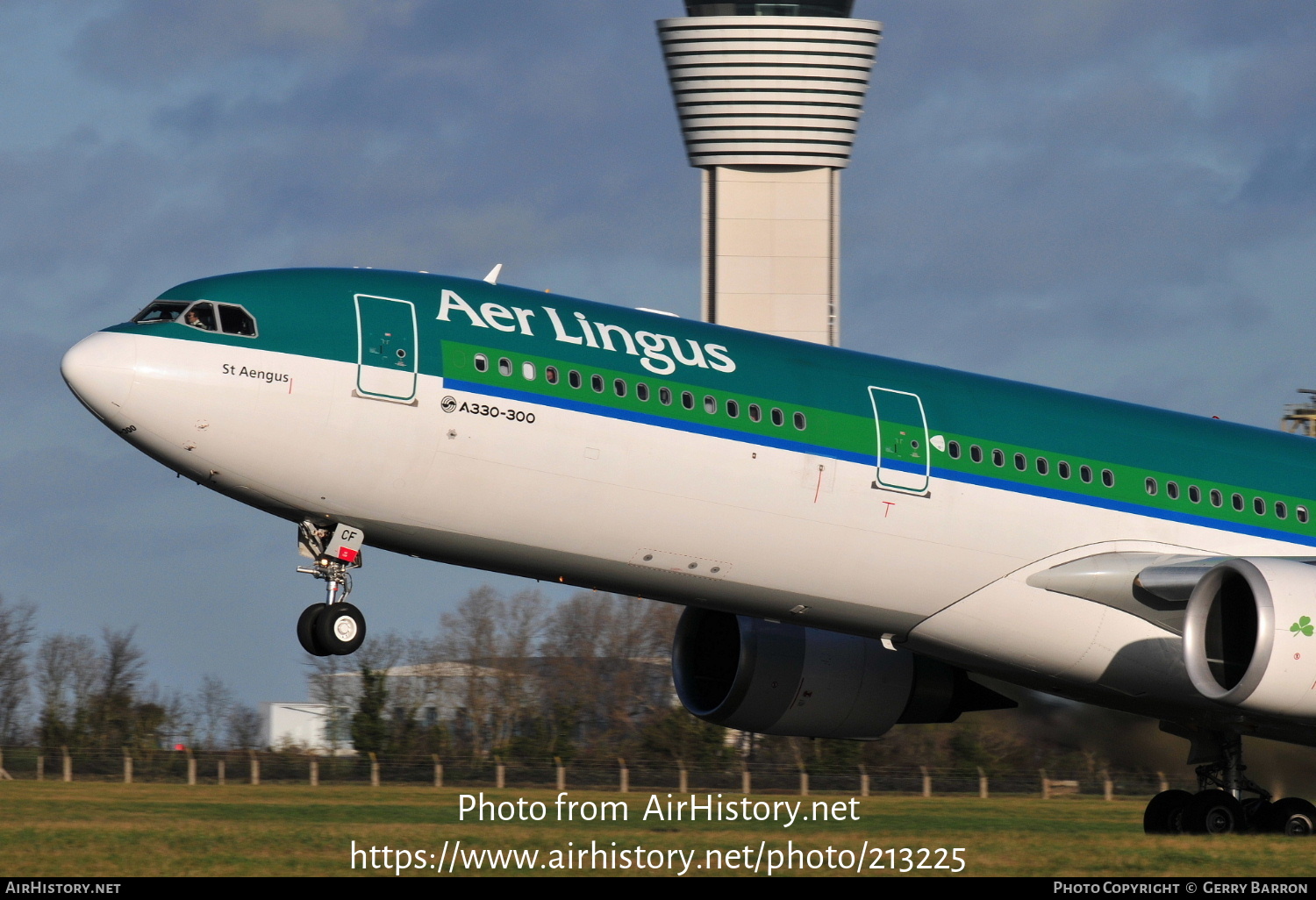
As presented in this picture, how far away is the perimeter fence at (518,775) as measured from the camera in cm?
3938

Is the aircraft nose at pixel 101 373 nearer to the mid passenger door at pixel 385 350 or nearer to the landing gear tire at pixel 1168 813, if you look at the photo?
the mid passenger door at pixel 385 350

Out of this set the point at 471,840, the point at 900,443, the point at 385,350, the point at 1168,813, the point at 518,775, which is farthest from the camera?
the point at 518,775

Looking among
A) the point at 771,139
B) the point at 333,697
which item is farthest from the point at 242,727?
the point at 771,139

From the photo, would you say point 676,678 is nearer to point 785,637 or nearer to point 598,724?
point 785,637

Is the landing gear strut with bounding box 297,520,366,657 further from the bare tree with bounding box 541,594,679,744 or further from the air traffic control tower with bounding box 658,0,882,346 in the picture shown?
the air traffic control tower with bounding box 658,0,882,346

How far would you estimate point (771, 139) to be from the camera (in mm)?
112438

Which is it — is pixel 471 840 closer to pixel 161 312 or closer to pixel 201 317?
pixel 201 317

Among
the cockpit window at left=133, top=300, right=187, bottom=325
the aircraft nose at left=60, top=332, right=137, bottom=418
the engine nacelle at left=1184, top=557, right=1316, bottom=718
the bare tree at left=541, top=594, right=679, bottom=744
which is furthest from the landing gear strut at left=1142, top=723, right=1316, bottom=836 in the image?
the bare tree at left=541, top=594, right=679, bottom=744

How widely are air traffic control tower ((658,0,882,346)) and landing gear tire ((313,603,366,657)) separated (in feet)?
307

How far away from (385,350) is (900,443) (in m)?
5.86

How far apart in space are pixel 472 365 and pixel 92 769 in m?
25.2

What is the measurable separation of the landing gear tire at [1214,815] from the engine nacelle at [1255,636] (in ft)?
9.16

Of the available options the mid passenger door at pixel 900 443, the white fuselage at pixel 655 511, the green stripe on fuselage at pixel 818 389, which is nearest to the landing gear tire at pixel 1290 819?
the white fuselage at pixel 655 511

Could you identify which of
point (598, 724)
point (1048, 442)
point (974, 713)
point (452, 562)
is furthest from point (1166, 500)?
point (598, 724)
